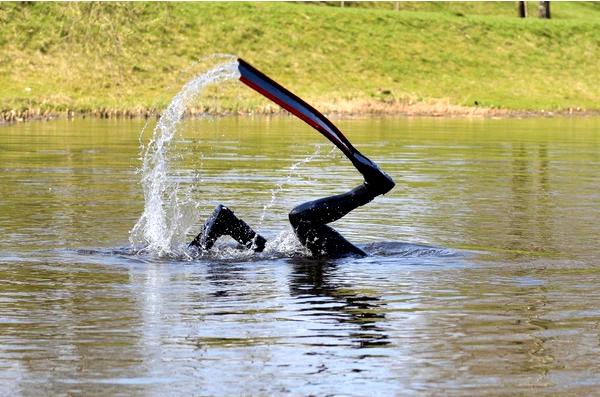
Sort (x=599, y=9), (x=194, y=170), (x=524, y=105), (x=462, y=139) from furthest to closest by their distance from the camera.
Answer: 1. (x=599, y=9)
2. (x=524, y=105)
3. (x=462, y=139)
4. (x=194, y=170)

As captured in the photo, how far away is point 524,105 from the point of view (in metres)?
73.1

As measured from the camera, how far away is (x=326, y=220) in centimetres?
1467

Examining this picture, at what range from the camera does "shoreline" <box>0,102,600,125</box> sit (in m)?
54.5

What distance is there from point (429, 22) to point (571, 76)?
1290cm

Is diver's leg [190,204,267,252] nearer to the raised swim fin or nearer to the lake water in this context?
the lake water

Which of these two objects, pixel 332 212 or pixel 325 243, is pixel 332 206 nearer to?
pixel 332 212

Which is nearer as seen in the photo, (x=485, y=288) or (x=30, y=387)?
(x=30, y=387)

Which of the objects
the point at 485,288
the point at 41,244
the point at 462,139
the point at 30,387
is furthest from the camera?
the point at 462,139

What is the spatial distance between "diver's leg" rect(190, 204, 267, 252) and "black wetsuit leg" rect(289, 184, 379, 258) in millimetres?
649

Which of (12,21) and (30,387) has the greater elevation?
(12,21)

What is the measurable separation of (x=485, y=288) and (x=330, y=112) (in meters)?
46.9

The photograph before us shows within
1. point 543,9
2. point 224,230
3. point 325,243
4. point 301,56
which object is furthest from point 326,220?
point 543,9

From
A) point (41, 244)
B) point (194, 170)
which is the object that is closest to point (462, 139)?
point (194, 170)

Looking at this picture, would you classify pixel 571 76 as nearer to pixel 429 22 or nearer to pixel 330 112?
pixel 429 22
